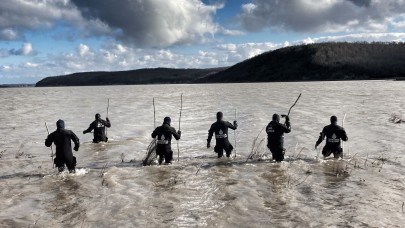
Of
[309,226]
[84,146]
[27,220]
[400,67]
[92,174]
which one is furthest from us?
[400,67]

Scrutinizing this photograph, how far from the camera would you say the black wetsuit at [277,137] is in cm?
1485

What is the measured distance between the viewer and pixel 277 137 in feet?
48.6

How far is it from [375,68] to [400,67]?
8.81m

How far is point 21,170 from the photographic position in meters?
14.6

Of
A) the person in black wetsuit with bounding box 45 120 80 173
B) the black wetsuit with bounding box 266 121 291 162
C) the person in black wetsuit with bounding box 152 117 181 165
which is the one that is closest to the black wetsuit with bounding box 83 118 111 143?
the person in black wetsuit with bounding box 152 117 181 165

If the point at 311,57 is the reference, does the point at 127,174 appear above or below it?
below

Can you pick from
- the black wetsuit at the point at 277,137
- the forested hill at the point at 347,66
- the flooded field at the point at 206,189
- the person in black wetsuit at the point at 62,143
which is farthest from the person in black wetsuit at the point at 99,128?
the forested hill at the point at 347,66

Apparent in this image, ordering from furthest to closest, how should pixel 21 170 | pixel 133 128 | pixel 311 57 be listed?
1. pixel 311 57
2. pixel 133 128
3. pixel 21 170

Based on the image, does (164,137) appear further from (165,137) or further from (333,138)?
(333,138)

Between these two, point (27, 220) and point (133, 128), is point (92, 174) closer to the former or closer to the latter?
point (27, 220)

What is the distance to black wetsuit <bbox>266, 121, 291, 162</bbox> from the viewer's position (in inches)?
585

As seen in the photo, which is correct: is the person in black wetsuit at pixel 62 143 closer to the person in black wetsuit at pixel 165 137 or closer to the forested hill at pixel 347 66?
the person in black wetsuit at pixel 165 137

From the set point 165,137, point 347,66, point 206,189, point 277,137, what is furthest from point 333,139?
point 347,66

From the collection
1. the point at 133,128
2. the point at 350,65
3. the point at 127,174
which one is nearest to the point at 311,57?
the point at 350,65
